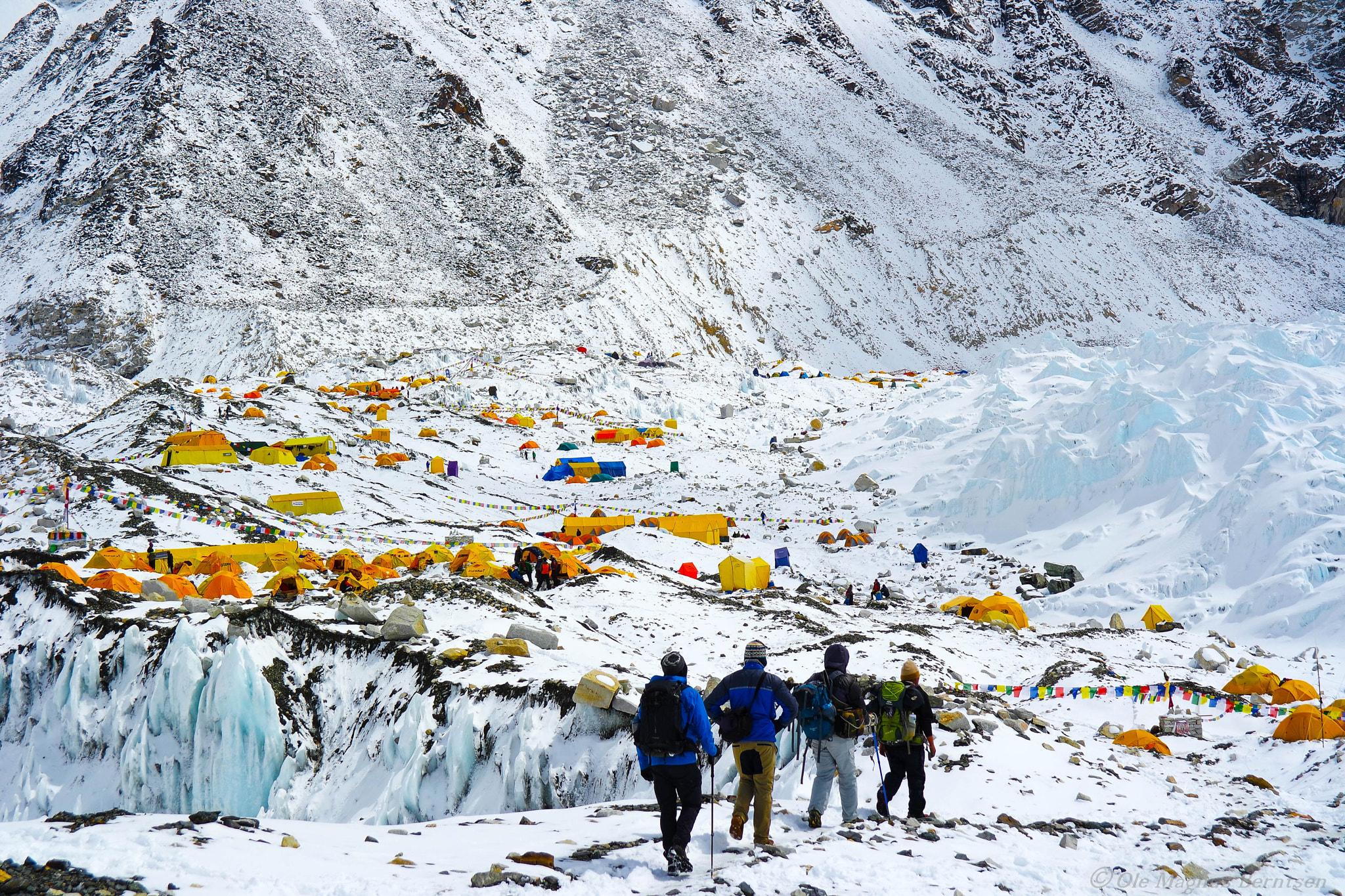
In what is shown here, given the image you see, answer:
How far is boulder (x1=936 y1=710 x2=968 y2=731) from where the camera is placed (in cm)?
952

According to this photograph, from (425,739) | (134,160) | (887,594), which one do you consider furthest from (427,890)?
(134,160)

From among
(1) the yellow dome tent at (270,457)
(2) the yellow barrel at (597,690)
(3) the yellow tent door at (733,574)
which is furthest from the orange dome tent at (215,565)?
(1) the yellow dome tent at (270,457)

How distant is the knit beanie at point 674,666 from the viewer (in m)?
6.18

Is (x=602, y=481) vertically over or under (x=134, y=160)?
under

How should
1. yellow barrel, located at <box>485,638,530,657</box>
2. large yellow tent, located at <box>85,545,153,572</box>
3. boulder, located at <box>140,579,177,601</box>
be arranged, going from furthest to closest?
large yellow tent, located at <box>85,545,153,572</box>
boulder, located at <box>140,579,177,601</box>
yellow barrel, located at <box>485,638,530,657</box>

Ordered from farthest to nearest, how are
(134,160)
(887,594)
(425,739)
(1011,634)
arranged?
1. (134,160)
2. (887,594)
3. (1011,634)
4. (425,739)

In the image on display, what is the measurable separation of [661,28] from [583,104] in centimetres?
1927

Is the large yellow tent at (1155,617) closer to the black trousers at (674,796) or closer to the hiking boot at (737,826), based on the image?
the hiking boot at (737,826)

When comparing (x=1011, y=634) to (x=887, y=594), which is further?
(x=887, y=594)

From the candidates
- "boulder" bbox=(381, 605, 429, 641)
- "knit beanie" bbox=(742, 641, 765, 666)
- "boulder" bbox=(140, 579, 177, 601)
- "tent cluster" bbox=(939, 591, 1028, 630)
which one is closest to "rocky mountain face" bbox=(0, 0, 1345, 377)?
"boulder" bbox=(140, 579, 177, 601)

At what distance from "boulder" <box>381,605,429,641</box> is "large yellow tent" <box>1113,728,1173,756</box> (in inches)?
383

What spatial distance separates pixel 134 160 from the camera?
68062mm

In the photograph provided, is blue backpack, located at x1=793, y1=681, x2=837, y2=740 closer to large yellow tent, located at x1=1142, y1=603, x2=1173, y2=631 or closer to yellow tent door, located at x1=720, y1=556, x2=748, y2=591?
yellow tent door, located at x1=720, y1=556, x2=748, y2=591

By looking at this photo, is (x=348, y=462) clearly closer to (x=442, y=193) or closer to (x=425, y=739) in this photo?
(x=425, y=739)
